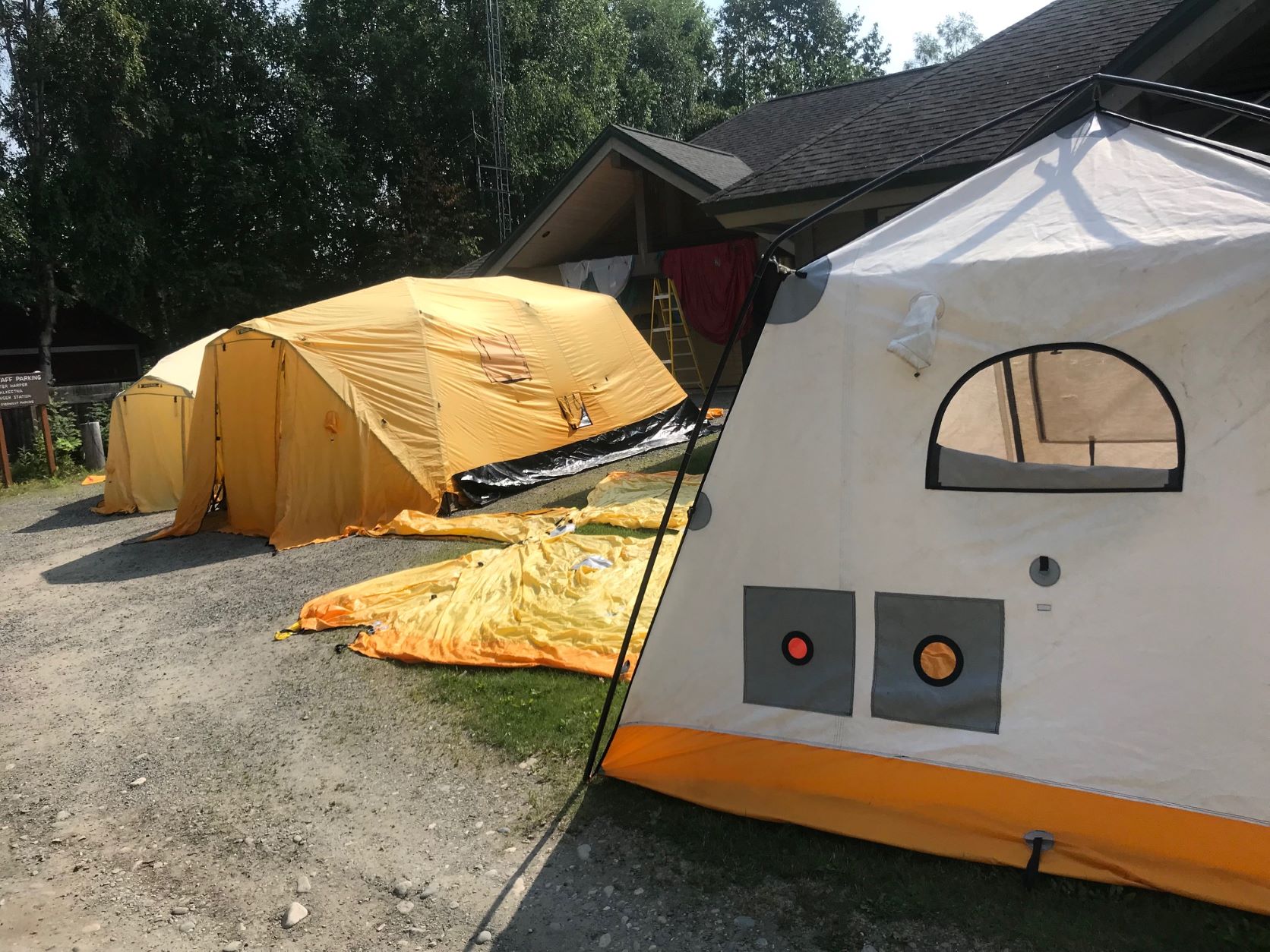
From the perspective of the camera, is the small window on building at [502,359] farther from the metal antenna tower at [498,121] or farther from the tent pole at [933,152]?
the metal antenna tower at [498,121]

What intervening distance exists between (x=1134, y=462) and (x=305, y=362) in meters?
7.16

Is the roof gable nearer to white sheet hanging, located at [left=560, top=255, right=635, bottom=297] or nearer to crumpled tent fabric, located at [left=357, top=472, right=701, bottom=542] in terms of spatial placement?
white sheet hanging, located at [left=560, top=255, right=635, bottom=297]

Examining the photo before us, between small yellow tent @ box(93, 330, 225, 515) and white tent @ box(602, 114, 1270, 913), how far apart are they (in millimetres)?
9618

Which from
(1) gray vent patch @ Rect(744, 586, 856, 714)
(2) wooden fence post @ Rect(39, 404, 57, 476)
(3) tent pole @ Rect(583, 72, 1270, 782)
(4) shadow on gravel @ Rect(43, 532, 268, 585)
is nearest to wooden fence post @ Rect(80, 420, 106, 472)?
(2) wooden fence post @ Rect(39, 404, 57, 476)

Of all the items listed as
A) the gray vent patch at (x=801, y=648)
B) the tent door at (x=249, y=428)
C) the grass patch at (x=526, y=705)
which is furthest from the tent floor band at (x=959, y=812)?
the tent door at (x=249, y=428)

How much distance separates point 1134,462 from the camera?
2887 mm

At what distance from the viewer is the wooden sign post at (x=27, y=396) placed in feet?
44.8

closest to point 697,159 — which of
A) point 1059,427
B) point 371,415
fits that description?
point 371,415

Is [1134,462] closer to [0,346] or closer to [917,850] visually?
[917,850]

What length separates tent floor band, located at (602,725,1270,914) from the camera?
2502 millimetres

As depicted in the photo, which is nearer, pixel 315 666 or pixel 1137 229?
pixel 1137 229

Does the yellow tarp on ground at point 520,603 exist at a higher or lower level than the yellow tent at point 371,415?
lower

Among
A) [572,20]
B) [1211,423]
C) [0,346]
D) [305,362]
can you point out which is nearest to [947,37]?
[572,20]

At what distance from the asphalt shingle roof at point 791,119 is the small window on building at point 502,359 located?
7.07 m
